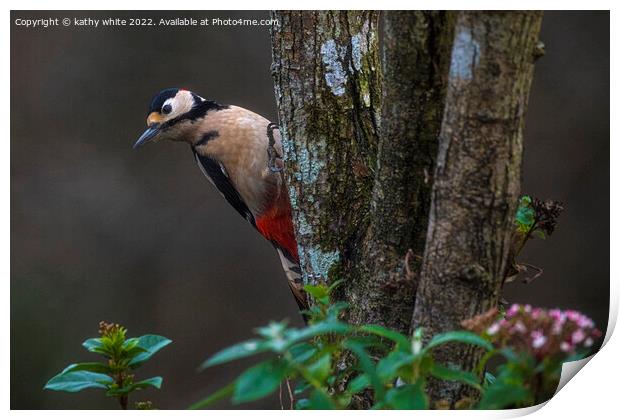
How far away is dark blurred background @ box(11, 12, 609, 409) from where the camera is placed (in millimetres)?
1419

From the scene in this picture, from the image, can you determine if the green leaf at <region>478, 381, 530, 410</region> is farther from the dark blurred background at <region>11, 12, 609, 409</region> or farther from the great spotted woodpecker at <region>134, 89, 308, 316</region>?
the great spotted woodpecker at <region>134, 89, 308, 316</region>

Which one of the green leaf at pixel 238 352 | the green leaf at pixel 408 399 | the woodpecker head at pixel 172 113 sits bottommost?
the green leaf at pixel 408 399

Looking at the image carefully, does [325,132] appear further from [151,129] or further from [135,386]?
[151,129]

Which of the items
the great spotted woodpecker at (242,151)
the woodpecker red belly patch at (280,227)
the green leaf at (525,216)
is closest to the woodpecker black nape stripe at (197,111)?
the great spotted woodpecker at (242,151)

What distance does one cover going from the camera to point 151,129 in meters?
2.02

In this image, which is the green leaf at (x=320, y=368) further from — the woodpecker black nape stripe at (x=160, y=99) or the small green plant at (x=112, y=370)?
the woodpecker black nape stripe at (x=160, y=99)

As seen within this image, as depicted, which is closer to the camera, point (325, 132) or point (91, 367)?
point (91, 367)

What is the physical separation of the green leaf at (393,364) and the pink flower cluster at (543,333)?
116 millimetres

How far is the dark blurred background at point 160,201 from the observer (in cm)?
142

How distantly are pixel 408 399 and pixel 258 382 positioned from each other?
178 mm

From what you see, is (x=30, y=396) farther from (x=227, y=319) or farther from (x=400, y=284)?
(x=400, y=284)

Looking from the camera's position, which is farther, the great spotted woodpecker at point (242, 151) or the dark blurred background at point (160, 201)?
the great spotted woodpecker at point (242, 151)

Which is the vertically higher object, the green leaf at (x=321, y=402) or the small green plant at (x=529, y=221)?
the small green plant at (x=529, y=221)

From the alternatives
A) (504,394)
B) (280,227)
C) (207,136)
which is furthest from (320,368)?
(207,136)
